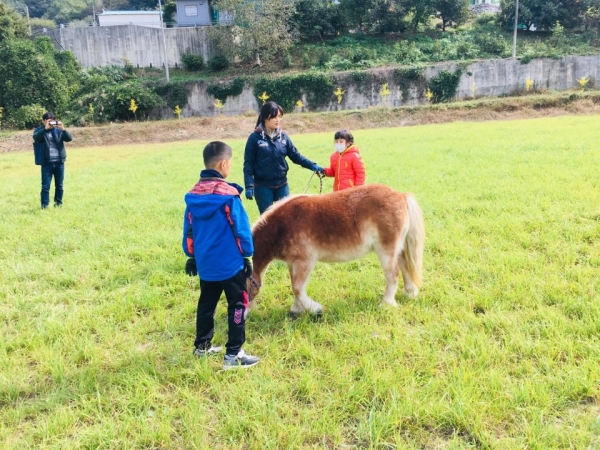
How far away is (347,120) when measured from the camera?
3450 cm

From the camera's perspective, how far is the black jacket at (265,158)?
5.58 metres

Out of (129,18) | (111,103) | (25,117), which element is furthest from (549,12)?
(25,117)

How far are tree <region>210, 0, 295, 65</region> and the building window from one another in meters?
7.72

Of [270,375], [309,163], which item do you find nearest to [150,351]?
[270,375]

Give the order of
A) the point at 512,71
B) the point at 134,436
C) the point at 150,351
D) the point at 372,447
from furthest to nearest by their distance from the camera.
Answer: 1. the point at 512,71
2. the point at 150,351
3. the point at 134,436
4. the point at 372,447

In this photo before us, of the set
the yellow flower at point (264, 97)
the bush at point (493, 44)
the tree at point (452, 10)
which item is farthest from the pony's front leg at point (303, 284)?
the tree at point (452, 10)

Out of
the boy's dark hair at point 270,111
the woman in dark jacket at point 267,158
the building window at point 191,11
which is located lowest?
the woman in dark jacket at point 267,158

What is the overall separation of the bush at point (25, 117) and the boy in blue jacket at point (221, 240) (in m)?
37.2

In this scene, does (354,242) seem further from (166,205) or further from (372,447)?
(166,205)

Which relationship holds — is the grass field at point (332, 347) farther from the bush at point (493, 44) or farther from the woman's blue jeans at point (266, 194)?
the bush at point (493, 44)

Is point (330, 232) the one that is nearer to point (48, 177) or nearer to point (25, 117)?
point (48, 177)

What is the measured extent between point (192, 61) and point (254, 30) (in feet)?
27.2

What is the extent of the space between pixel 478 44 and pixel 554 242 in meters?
47.9

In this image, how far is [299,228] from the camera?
4.47 meters
